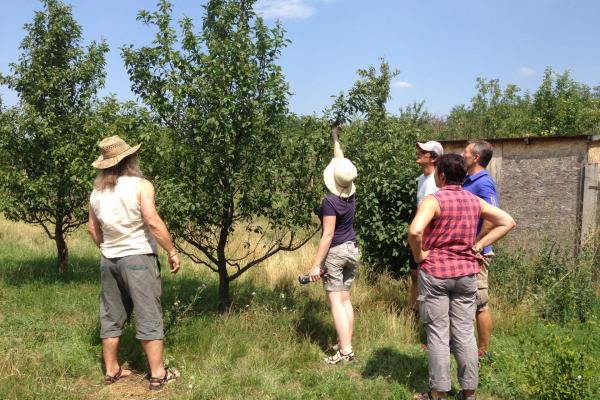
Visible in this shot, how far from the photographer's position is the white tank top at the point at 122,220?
401 cm

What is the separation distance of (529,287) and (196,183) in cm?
425

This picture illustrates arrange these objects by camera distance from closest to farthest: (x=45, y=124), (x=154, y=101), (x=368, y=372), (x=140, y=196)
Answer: (x=140, y=196)
(x=368, y=372)
(x=154, y=101)
(x=45, y=124)

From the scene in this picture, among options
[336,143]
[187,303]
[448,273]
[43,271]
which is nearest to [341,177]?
[336,143]

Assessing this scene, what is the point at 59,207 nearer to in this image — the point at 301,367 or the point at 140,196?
the point at 140,196

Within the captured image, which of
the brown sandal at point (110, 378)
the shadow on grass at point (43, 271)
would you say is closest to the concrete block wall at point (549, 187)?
the brown sandal at point (110, 378)

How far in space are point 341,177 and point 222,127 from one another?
1314 mm

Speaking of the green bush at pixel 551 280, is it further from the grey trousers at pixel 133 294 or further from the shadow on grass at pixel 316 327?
the grey trousers at pixel 133 294

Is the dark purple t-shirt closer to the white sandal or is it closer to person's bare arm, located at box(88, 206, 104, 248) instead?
the white sandal

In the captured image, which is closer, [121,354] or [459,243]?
[459,243]

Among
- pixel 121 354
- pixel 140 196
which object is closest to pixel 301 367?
pixel 121 354

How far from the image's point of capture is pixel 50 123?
705cm

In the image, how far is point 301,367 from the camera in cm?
458

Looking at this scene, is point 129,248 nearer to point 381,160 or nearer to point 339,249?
point 339,249

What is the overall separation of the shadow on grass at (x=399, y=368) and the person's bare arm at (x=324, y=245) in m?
0.99
